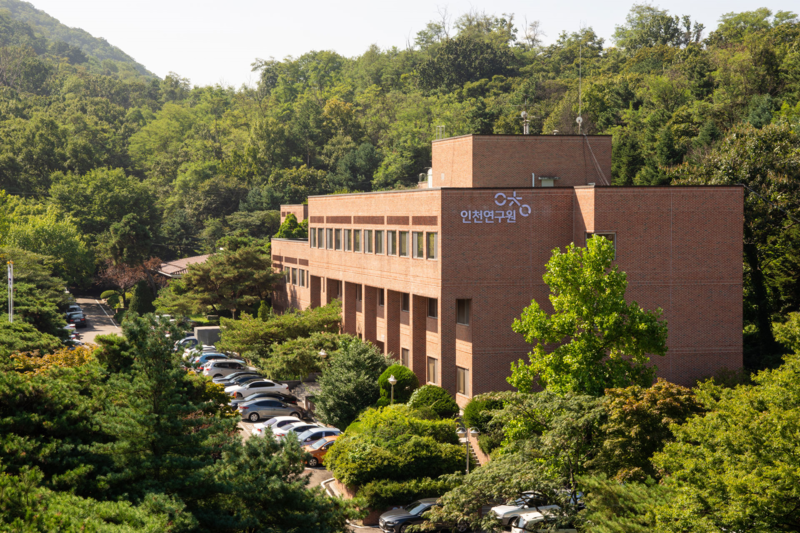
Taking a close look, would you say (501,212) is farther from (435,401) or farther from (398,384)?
(398,384)

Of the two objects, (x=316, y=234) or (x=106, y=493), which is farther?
(x=316, y=234)

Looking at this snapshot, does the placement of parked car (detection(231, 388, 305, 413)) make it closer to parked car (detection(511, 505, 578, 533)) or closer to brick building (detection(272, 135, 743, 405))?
brick building (detection(272, 135, 743, 405))

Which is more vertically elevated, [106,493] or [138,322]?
[138,322]

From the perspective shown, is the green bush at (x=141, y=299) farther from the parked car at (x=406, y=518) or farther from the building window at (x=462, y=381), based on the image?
the parked car at (x=406, y=518)

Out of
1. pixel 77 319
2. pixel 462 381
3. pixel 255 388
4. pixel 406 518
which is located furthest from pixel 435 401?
pixel 77 319

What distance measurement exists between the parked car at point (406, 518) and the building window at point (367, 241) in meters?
25.4

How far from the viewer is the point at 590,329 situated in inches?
1227

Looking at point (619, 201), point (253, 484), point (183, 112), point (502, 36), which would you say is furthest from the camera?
point (183, 112)

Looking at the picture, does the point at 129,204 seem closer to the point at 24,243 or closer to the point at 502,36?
the point at 24,243

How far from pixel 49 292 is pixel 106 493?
54.3 metres

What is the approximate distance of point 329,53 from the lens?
188 m

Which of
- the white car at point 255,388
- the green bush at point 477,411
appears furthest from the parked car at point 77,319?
the green bush at point 477,411

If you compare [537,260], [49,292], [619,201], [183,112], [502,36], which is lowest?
[49,292]

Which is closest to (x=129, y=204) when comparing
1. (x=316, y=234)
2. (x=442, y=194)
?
(x=316, y=234)
